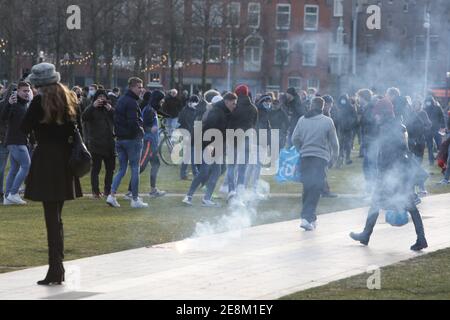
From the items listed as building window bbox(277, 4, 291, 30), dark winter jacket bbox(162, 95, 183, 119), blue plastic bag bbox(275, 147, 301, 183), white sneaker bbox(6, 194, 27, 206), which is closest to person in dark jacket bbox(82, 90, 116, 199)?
white sneaker bbox(6, 194, 27, 206)

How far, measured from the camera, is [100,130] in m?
20.1

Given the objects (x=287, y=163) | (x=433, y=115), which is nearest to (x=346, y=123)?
(x=433, y=115)

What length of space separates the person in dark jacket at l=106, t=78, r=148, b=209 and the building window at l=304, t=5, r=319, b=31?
78.8 metres

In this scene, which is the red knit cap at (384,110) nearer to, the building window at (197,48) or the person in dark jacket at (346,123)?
the person in dark jacket at (346,123)

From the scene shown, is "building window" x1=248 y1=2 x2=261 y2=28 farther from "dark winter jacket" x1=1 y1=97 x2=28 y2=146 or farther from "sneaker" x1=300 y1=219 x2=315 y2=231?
"sneaker" x1=300 y1=219 x2=315 y2=231

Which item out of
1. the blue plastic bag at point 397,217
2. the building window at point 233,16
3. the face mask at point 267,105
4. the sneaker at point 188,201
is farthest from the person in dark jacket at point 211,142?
the building window at point 233,16

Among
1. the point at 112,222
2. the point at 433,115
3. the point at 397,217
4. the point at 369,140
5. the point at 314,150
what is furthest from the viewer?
the point at 433,115

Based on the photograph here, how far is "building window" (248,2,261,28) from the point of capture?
237 ft

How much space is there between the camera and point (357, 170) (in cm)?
2933

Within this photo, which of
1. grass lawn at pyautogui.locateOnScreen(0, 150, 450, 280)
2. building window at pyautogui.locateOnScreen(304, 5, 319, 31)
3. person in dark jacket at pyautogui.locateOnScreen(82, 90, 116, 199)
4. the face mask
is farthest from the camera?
building window at pyautogui.locateOnScreen(304, 5, 319, 31)

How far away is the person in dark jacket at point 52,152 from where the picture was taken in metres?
10.8

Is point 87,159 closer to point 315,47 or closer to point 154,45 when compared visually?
point 154,45

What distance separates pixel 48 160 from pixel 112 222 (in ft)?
17.5

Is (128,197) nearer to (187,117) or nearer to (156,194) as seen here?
(156,194)
